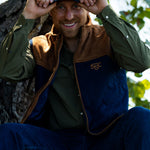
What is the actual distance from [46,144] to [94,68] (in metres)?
0.78

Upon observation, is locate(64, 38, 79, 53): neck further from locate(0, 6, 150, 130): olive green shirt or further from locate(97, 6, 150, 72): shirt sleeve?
locate(97, 6, 150, 72): shirt sleeve

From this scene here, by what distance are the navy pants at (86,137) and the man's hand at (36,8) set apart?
37.9 inches

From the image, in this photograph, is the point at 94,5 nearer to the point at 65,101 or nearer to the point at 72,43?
the point at 72,43

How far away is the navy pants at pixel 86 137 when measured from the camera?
2.19m

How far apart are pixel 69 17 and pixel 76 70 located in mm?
464

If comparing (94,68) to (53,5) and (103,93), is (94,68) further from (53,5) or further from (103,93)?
(53,5)

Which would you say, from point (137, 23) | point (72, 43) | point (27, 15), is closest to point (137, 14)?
point (137, 23)

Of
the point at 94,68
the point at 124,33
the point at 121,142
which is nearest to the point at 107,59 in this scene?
the point at 94,68

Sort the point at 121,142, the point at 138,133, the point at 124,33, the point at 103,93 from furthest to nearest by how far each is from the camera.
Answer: the point at 103,93 → the point at 124,33 → the point at 121,142 → the point at 138,133

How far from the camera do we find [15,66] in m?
2.71

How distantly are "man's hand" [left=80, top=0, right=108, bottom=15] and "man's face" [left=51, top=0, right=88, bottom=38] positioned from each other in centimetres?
9

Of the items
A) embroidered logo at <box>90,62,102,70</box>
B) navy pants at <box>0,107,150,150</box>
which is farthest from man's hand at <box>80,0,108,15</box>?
navy pants at <box>0,107,150,150</box>

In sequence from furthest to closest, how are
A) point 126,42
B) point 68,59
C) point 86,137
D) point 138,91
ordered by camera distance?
point 138,91 → point 68,59 → point 86,137 → point 126,42

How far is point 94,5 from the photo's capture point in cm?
268
